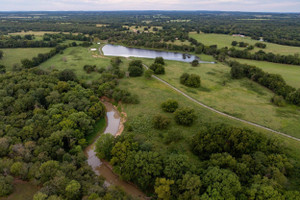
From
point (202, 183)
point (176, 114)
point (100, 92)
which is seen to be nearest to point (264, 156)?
point (202, 183)

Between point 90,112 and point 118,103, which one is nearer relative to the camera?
point 90,112

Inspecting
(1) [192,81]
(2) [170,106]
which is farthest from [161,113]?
(1) [192,81]

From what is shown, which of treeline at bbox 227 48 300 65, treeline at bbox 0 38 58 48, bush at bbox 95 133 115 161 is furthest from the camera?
treeline at bbox 0 38 58 48

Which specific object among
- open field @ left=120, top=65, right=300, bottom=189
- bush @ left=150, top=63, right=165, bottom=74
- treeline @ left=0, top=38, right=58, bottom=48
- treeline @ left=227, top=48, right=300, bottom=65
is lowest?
open field @ left=120, top=65, right=300, bottom=189

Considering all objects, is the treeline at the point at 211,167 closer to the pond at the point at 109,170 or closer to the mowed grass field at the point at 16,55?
the pond at the point at 109,170

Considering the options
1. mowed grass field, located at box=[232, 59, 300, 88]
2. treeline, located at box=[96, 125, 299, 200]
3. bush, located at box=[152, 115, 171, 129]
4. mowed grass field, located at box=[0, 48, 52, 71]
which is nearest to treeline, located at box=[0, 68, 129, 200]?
treeline, located at box=[96, 125, 299, 200]

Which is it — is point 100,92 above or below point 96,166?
above

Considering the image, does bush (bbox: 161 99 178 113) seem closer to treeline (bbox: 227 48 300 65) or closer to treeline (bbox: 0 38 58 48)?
treeline (bbox: 227 48 300 65)

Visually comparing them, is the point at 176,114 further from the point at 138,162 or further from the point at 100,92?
the point at 100,92

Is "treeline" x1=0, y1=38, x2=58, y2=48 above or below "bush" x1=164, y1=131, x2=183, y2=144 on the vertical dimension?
above
